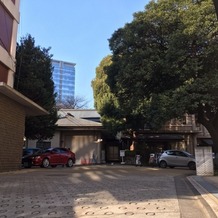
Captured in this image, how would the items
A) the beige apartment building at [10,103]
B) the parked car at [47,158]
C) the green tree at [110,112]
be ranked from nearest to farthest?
1. the beige apartment building at [10,103]
2. the parked car at [47,158]
3. the green tree at [110,112]

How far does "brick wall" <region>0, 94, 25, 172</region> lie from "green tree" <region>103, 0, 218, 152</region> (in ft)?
27.1

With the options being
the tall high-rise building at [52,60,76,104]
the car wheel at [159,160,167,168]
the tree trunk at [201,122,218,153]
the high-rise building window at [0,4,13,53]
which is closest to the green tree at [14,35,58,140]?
the high-rise building window at [0,4,13,53]

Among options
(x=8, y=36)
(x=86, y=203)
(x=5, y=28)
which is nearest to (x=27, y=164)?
(x=8, y=36)

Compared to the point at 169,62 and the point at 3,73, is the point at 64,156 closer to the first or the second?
the point at 3,73

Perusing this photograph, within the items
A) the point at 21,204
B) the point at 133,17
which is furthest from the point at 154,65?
the point at 21,204

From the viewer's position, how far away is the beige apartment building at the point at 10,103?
18.4m

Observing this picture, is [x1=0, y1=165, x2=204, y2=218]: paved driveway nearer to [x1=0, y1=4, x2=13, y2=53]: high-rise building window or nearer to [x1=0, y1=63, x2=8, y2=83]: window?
[x1=0, y1=63, x2=8, y2=83]: window

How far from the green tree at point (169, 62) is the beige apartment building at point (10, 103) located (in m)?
7.44

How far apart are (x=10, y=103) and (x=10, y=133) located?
1698 millimetres

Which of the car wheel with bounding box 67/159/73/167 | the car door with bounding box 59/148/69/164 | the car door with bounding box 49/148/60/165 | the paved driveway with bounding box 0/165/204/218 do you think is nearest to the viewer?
the paved driveway with bounding box 0/165/204/218

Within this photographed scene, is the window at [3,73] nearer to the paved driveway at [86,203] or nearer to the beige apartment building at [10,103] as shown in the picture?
the beige apartment building at [10,103]

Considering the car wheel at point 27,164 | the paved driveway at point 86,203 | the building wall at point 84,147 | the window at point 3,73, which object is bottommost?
the paved driveway at point 86,203

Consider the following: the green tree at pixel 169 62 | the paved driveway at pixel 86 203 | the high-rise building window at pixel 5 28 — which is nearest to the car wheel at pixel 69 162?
the green tree at pixel 169 62

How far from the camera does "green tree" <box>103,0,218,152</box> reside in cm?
2178
